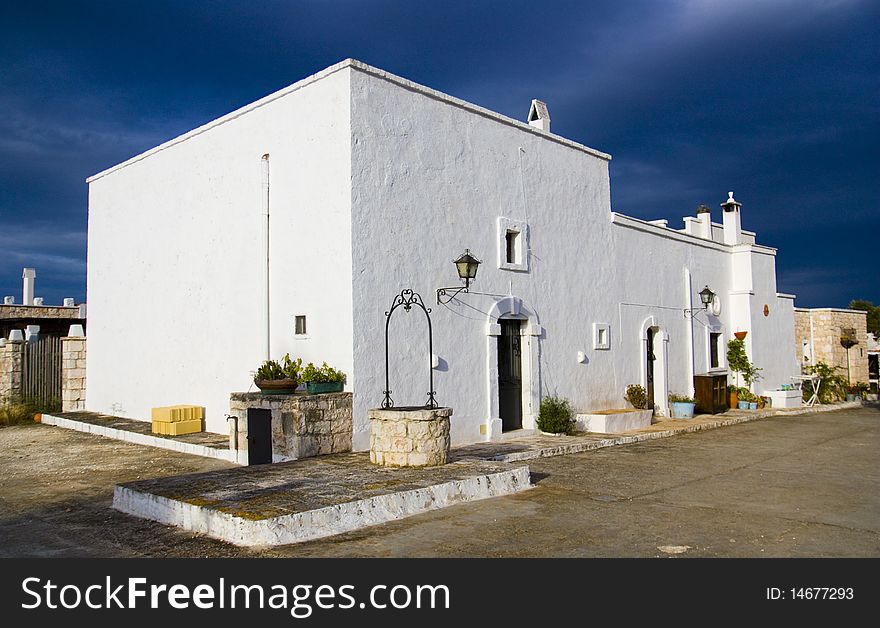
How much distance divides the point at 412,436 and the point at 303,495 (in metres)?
1.75

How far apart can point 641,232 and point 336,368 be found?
9.46 m

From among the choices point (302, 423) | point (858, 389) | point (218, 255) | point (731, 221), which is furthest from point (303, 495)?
point (858, 389)

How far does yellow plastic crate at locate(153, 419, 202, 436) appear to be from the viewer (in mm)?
12547

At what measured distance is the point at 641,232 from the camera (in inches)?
672

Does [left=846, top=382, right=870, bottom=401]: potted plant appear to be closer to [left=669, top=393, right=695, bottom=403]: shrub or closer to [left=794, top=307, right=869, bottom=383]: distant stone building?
[left=794, top=307, right=869, bottom=383]: distant stone building

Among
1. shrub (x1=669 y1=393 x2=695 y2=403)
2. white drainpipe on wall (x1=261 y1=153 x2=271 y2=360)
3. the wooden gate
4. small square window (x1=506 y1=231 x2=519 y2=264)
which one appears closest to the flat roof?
white drainpipe on wall (x1=261 y1=153 x2=271 y2=360)

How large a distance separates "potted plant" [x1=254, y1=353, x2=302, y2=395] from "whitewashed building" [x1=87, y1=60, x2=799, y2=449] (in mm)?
406

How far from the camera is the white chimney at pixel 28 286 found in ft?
83.8

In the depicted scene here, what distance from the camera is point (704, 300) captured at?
19078 millimetres

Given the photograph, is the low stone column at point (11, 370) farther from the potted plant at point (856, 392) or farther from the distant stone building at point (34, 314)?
the potted plant at point (856, 392)

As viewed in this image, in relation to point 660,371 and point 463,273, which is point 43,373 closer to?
point 463,273

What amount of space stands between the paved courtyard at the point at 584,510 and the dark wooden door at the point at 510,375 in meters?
1.93
